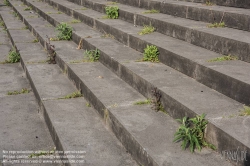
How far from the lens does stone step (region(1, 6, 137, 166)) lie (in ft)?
9.39

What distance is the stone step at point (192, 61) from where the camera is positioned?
3023mm

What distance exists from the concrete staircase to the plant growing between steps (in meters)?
0.05

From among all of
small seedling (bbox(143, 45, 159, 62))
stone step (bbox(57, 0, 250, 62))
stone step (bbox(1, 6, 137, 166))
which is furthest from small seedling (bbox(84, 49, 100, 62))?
stone step (bbox(57, 0, 250, 62))

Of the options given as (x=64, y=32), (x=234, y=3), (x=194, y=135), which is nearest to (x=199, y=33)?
(x=234, y=3)

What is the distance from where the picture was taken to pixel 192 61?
3.62m

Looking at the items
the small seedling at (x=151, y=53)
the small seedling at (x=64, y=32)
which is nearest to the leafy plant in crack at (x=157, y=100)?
the small seedling at (x=151, y=53)

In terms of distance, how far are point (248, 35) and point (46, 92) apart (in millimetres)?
2743

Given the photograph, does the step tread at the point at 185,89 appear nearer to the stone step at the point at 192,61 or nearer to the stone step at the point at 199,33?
the stone step at the point at 192,61

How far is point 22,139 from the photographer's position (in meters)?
3.49

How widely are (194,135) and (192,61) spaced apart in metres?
1.24

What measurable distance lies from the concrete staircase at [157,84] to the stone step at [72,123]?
11 mm

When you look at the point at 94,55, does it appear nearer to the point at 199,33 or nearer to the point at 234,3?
the point at 199,33

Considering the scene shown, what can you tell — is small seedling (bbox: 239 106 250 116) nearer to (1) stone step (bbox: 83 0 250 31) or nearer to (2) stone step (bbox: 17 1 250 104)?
(2) stone step (bbox: 17 1 250 104)

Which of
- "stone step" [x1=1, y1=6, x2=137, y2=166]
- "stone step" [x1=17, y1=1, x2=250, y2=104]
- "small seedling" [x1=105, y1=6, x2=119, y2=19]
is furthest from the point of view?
"small seedling" [x1=105, y1=6, x2=119, y2=19]
